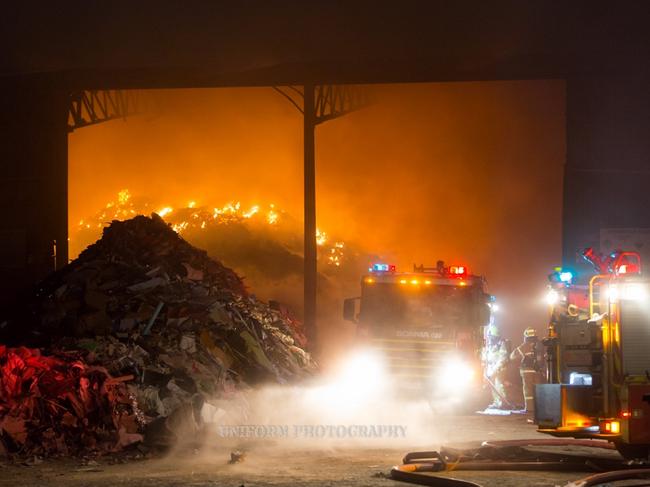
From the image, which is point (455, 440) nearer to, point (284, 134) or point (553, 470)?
point (553, 470)

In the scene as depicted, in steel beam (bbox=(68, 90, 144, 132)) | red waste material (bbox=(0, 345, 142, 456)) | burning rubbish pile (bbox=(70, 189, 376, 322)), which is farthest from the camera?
burning rubbish pile (bbox=(70, 189, 376, 322))

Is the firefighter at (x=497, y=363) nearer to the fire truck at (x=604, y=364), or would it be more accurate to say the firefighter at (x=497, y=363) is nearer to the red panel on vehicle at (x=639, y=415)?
the fire truck at (x=604, y=364)

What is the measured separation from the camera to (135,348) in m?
15.2

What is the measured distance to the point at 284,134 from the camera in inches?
1344

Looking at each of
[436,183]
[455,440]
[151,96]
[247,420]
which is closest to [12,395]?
[247,420]

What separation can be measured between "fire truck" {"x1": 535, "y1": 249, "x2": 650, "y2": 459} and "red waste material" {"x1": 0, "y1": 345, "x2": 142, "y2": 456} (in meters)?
5.46

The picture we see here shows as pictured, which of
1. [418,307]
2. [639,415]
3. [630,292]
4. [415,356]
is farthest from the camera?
[418,307]

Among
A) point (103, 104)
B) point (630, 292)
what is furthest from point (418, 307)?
point (103, 104)

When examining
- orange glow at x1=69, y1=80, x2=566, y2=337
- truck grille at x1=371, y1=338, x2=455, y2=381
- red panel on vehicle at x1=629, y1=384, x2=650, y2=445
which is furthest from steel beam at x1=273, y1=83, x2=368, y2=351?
red panel on vehicle at x1=629, y1=384, x2=650, y2=445

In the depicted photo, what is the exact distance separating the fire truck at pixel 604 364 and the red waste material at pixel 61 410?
5.46m

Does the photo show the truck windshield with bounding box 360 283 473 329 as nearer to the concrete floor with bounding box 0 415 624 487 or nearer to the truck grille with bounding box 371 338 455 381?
the truck grille with bounding box 371 338 455 381

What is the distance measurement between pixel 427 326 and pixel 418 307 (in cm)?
37

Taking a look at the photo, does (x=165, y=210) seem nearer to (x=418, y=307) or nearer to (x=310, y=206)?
(x=310, y=206)

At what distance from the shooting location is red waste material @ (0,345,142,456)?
41.2 ft
